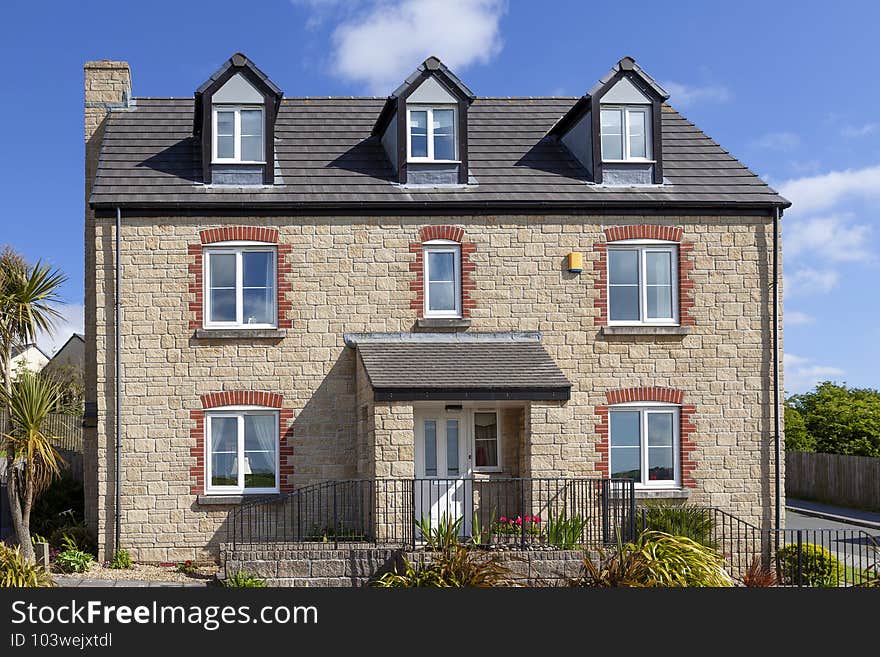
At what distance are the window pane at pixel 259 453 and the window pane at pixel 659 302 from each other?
7788 millimetres

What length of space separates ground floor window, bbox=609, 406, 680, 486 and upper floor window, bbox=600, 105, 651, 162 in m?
5.23

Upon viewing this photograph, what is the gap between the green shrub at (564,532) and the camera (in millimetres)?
15572

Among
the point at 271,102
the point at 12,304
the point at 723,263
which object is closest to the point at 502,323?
the point at 723,263

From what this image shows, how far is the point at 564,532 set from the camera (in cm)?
1581

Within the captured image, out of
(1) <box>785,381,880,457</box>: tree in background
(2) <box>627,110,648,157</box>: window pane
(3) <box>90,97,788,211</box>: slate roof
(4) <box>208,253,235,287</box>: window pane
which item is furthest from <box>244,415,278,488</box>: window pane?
(1) <box>785,381,880,457</box>: tree in background

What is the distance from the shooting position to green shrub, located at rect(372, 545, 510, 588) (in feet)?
46.0

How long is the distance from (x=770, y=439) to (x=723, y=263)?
11.8ft

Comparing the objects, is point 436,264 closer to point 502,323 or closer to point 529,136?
point 502,323

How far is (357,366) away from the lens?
19.0 metres

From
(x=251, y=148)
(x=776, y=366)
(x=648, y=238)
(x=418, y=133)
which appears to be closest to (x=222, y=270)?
(x=251, y=148)

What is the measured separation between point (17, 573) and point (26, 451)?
14.8 feet

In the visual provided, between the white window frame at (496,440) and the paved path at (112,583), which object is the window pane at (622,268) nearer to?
the white window frame at (496,440)

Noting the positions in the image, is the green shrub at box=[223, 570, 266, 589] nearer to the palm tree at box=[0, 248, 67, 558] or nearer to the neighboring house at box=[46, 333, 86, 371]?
the palm tree at box=[0, 248, 67, 558]

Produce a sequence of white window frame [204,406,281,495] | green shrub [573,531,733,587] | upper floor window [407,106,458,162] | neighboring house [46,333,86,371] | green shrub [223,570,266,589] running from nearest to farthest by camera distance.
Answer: green shrub [573,531,733,587], green shrub [223,570,266,589], white window frame [204,406,281,495], upper floor window [407,106,458,162], neighboring house [46,333,86,371]
